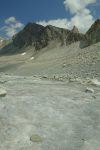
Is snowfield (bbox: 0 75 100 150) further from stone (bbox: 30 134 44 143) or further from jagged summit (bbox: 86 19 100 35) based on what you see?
jagged summit (bbox: 86 19 100 35)

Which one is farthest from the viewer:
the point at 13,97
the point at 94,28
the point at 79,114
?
the point at 94,28

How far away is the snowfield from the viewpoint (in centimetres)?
1159

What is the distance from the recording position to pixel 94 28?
333 ft

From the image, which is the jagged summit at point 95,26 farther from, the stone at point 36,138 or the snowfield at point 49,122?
the stone at point 36,138

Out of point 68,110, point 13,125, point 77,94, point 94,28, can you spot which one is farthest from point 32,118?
point 94,28

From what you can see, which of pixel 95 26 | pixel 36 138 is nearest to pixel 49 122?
pixel 36 138

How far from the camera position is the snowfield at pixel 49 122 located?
1159 centimetres

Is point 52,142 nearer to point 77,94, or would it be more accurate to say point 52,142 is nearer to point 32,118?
point 32,118

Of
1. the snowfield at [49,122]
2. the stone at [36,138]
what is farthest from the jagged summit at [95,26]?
the stone at [36,138]

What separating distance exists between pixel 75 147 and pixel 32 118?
9.84ft

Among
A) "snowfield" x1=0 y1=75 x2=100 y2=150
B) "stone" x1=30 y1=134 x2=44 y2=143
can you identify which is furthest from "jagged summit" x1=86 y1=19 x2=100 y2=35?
"stone" x1=30 y1=134 x2=44 y2=143

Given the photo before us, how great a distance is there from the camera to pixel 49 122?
1344 cm

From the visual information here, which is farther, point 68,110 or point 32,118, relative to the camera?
point 68,110

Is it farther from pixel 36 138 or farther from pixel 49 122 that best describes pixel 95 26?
pixel 36 138
